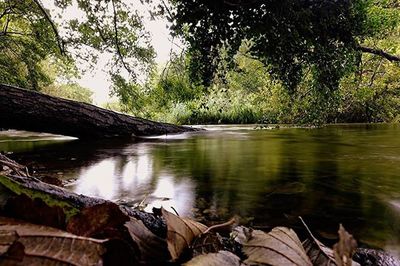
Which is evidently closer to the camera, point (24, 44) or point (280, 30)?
point (280, 30)

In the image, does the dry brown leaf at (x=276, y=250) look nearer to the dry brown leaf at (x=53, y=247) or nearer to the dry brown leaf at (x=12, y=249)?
the dry brown leaf at (x=53, y=247)

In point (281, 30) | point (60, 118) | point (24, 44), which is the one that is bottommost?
point (60, 118)

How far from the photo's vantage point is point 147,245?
788 millimetres

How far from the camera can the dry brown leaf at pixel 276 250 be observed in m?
0.75

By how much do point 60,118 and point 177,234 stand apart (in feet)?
24.8

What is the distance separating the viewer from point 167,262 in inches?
30.2

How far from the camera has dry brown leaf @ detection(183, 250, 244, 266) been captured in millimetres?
680

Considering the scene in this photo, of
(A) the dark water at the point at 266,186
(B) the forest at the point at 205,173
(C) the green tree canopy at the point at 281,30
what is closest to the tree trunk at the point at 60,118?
(B) the forest at the point at 205,173

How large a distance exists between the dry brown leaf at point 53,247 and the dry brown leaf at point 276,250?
372 millimetres

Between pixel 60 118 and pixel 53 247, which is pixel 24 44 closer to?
pixel 60 118

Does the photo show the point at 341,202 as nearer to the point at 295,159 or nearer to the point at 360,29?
the point at 295,159

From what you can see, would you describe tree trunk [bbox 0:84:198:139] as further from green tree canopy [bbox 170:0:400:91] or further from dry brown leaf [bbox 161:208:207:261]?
dry brown leaf [bbox 161:208:207:261]

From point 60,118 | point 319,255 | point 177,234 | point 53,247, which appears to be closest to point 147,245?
point 177,234

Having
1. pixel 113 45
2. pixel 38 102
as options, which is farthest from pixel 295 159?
pixel 113 45
